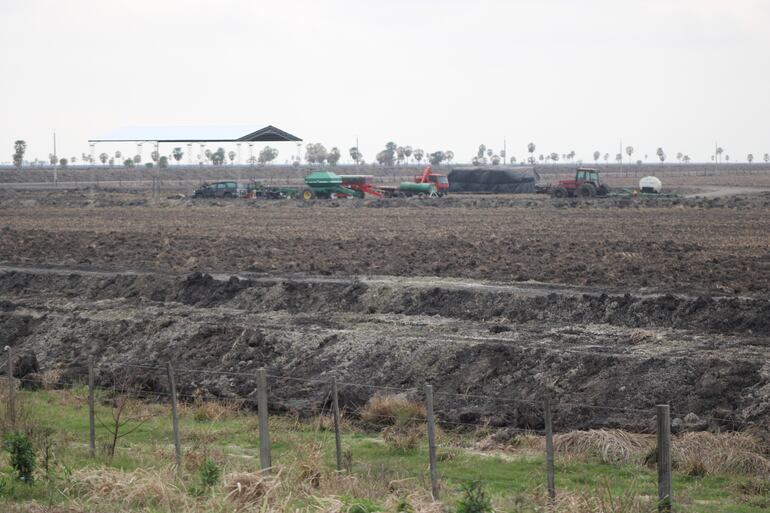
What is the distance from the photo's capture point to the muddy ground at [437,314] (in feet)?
59.7

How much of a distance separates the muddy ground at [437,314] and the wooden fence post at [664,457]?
551 cm

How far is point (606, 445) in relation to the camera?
49.0 ft

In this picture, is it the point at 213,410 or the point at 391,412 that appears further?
the point at 213,410

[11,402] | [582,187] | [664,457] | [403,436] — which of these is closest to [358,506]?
[664,457]

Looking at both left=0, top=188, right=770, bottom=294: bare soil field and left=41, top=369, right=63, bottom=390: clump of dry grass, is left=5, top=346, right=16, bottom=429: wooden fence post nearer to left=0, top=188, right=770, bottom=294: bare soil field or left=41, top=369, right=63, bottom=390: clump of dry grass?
left=41, top=369, right=63, bottom=390: clump of dry grass

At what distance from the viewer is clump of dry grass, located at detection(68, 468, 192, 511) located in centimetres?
1149

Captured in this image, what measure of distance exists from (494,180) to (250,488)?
7477 cm

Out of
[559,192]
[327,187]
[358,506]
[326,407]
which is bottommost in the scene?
[326,407]

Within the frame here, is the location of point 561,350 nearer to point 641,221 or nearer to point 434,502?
point 434,502

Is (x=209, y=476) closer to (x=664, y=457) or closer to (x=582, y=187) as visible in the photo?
(x=664, y=457)

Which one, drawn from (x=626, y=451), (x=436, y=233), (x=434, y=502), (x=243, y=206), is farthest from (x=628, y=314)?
(x=243, y=206)

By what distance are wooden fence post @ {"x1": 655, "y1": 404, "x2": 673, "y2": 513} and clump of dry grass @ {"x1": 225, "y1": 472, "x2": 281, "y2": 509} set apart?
4.01m

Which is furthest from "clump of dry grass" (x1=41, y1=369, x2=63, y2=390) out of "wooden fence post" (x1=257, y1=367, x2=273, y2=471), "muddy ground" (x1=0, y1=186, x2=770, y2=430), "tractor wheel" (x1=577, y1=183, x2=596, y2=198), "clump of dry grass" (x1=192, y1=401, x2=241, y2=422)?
"tractor wheel" (x1=577, y1=183, x2=596, y2=198)

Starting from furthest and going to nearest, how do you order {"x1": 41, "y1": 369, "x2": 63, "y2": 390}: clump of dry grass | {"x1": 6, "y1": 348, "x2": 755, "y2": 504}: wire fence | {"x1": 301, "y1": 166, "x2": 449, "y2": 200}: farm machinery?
{"x1": 301, "y1": 166, "x2": 449, "y2": 200}: farm machinery → {"x1": 41, "y1": 369, "x2": 63, "y2": 390}: clump of dry grass → {"x1": 6, "y1": 348, "x2": 755, "y2": 504}: wire fence
